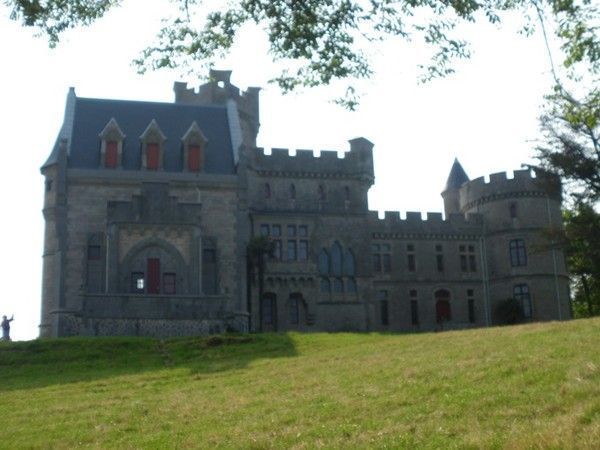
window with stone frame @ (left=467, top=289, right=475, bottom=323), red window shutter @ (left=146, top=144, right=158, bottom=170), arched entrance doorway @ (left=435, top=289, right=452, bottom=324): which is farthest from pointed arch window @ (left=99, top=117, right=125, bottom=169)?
window with stone frame @ (left=467, top=289, right=475, bottom=323)

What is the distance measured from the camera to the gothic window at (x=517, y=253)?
2106 inches

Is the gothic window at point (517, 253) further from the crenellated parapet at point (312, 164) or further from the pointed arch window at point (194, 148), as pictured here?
the pointed arch window at point (194, 148)

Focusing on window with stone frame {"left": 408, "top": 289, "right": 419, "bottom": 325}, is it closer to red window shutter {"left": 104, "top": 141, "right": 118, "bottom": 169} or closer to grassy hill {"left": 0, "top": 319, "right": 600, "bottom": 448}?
red window shutter {"left": 104, "top": 141, "right": 118, "bottom": 169}

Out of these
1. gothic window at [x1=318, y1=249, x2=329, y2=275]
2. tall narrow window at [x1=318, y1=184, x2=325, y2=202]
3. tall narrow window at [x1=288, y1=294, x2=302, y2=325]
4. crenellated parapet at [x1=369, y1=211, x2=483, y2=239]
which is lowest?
tall narrow window at [x1=288, y1=294, x2=302, y2=325]

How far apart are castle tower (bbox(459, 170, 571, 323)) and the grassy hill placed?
86.4 ft

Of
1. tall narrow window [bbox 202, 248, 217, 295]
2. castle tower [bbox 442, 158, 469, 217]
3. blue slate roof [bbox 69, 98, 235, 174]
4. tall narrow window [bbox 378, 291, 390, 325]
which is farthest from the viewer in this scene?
castle tower [bbox 442, 158, 469, 217]

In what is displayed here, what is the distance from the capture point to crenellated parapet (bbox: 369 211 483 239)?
54656 millimetres

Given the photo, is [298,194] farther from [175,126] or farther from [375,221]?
[175,126]

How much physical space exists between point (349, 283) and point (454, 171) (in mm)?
17209

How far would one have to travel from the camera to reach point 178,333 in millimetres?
36219

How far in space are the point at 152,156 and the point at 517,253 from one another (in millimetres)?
23511

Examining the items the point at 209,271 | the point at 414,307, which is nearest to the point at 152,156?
the point at 209,271

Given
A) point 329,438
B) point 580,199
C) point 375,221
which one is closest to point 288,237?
point 375,221

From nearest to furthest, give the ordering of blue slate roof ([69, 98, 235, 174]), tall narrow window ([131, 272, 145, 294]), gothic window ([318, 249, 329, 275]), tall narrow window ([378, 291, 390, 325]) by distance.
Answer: tall narrow window ([131, 272, 145, 294])
blue slate roof ([69, 98, 235, 174])
gothic window ([318, 249, 329, 275])
tall narrow window ([378, 291, 390, 325])
